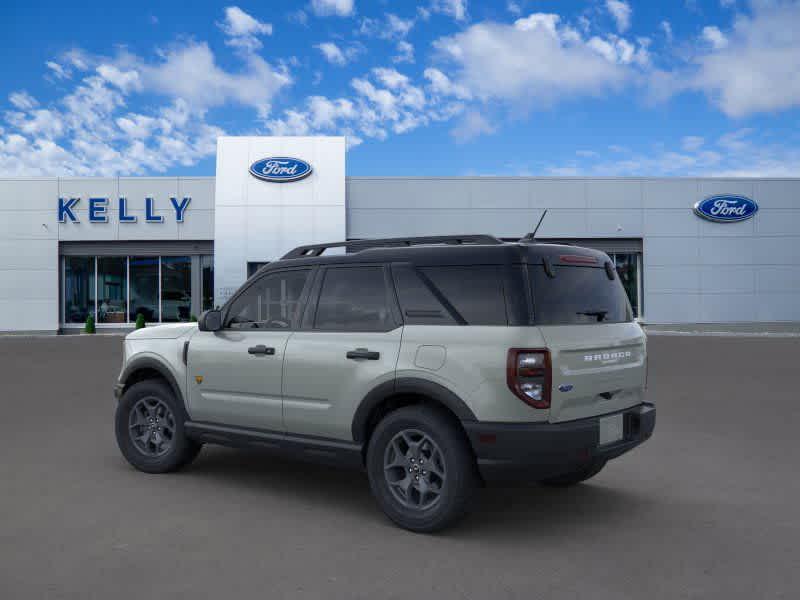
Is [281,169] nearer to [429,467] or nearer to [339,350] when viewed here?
[339,350]

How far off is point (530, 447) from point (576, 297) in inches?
42.8

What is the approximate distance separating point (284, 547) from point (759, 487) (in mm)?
3800

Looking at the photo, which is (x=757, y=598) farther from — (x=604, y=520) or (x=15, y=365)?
(x=15, y=365)

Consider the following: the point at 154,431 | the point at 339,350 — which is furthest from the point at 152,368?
the point at 339,350

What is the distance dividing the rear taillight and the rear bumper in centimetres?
16

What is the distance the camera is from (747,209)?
3145cm

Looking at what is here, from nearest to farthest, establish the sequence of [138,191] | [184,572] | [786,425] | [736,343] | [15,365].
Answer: [184,572] → [786,425] → [15,365] → [736,343] → [138,191]

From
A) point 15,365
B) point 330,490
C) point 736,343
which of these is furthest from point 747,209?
point 330,490

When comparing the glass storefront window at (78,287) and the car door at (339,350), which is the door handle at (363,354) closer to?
the car door at (339,350)

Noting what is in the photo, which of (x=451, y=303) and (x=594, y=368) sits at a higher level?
(x=451, y=303)

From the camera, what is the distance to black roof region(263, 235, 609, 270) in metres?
4.62

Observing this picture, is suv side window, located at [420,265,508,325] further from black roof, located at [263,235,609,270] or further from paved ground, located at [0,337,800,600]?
paved ground, located at [0,337,800,600]

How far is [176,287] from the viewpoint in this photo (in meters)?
31.9

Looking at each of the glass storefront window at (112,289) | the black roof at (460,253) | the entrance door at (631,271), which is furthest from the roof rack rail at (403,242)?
the glass storefront window at (112,289)
